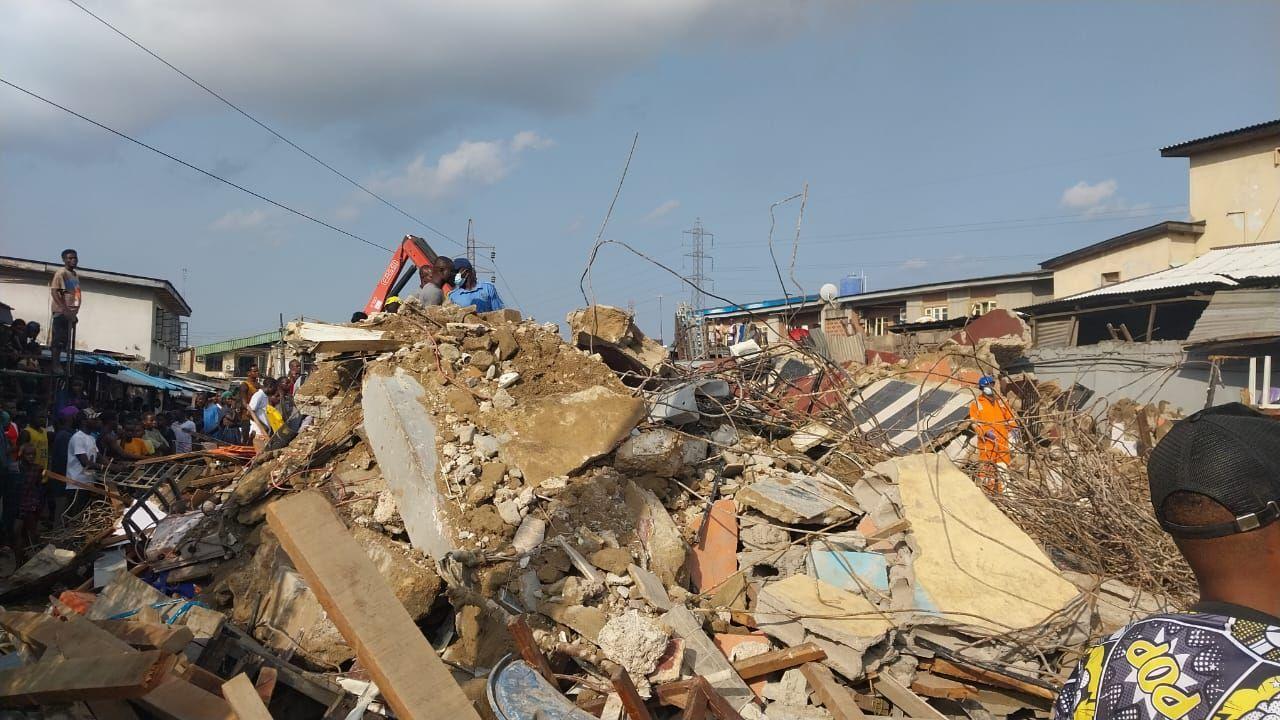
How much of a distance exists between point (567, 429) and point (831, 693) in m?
2.31

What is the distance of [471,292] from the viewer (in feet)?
25.5

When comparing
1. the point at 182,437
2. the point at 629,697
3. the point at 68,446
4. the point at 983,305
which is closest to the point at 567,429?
the point at 629,697

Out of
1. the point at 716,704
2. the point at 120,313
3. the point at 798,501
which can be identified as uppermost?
the point at 120,313

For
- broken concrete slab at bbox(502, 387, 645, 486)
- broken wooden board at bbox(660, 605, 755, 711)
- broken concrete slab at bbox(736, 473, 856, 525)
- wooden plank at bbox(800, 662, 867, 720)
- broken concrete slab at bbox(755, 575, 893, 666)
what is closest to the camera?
wooden plank at bbox(800, 662, 867, 720)

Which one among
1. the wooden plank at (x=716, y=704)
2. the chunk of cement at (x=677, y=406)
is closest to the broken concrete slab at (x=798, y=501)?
the chunk of cement at (x=677, y=406)

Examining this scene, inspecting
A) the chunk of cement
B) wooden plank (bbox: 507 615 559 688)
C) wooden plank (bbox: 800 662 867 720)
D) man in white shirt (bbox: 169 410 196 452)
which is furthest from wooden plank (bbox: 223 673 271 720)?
man in white shirt (bbox: 169 410 196 452)

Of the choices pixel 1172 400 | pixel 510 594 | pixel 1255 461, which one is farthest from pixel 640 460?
pixel 1172 400

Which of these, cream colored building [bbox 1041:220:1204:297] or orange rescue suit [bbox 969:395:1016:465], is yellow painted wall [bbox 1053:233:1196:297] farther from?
orange rescue suit [bbox 969:395:1016:465]

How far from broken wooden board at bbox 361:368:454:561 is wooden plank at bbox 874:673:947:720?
2443 millimetres

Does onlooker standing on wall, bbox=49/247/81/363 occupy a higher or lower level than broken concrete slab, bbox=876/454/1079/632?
higher

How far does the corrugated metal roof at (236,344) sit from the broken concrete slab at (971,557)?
31.7 meters

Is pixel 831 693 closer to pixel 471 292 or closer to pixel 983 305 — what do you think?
pixel 471 292

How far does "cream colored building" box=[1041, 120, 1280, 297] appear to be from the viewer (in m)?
20.5

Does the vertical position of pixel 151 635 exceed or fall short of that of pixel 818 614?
it exceeds it
